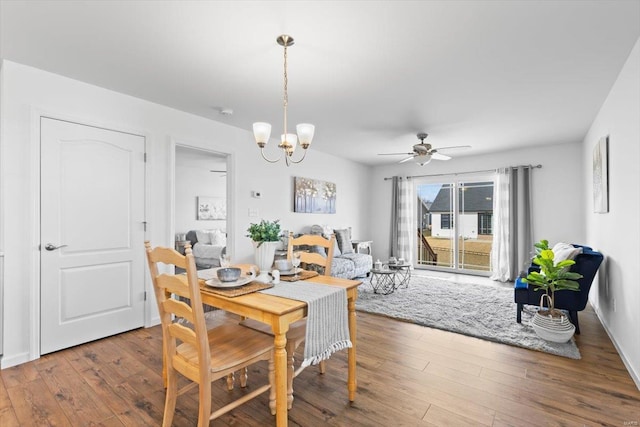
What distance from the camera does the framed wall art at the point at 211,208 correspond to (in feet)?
24.7

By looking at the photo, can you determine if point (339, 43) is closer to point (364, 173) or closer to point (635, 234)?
point (635, 234)

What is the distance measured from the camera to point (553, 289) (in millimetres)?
3004

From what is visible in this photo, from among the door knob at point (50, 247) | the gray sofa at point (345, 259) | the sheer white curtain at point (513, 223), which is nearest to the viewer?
the door knob at point (50, 247)

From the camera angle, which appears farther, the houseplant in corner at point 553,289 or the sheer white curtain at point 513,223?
the sheer white curtain at point 513,223

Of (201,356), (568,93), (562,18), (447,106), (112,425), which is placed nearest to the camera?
(201,356)

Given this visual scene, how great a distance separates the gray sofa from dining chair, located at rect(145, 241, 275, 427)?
303 cm

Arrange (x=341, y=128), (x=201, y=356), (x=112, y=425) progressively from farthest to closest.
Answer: (x=341, y=128) < (x=112, y=425) < (x=201, y=356)

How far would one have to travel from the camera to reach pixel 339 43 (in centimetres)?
229

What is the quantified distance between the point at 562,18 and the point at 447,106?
1.59 metres

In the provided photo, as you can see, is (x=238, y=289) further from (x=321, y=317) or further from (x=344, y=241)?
(x=344, y=241)

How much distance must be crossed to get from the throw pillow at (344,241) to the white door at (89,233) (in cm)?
328

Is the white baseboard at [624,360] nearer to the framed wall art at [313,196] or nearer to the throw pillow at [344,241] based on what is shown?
the throw pillow at [344,241]

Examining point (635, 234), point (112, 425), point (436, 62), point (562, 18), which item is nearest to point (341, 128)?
point (436, 62)

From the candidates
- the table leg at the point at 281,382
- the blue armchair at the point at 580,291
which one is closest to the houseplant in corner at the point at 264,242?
the table leg at the point at 281,382
